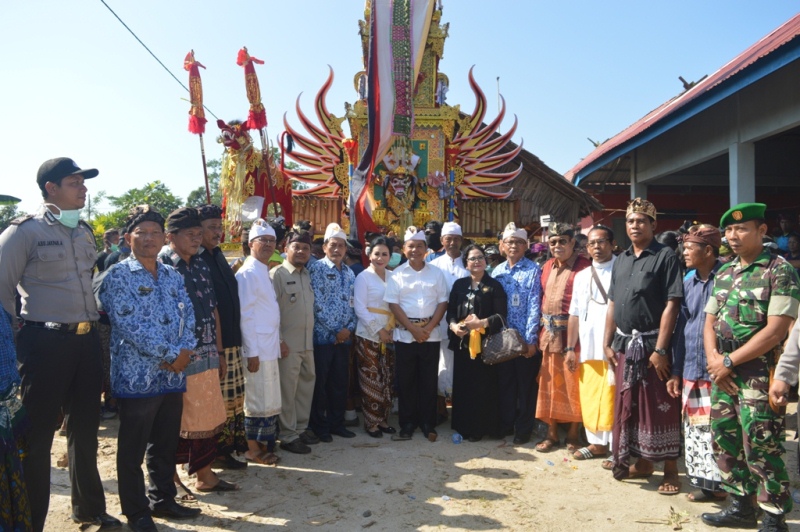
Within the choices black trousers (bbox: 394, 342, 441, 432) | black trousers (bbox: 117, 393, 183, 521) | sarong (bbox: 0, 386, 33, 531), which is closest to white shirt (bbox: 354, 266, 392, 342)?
black trousers (bbox: 394, 342, 441, 432)

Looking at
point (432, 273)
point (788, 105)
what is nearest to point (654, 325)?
point (432, 273)

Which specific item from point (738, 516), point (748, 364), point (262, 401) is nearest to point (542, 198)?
point (262, 401)

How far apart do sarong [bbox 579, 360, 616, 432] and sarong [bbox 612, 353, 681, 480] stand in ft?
1.07

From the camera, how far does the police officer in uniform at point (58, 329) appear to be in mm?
3094

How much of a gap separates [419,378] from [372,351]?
20.2 inches

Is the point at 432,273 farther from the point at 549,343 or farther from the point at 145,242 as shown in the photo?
the point at 145,242

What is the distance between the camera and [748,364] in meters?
3.37

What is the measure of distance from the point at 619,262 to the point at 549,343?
40.2 inches

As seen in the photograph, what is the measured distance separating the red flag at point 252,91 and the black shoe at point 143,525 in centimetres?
631

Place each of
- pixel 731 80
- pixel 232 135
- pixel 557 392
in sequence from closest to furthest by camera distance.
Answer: pixel 557 392 → pixel 731 80 → pixel 232 135

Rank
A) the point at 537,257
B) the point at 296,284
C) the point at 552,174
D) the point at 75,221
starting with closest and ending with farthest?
the point at 75,221 → the point at 296,284 → the point at 537,257 → the point at 552,174

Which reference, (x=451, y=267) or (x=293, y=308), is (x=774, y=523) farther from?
(x=293, y=308)

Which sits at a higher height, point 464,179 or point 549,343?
point 464,179

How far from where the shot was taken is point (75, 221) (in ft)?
11.0
